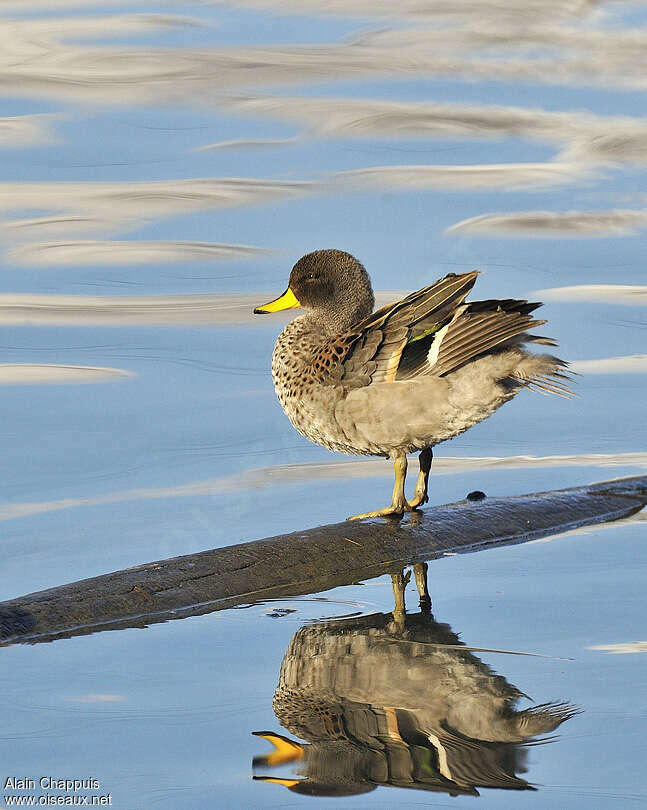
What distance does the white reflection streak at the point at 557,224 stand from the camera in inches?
397

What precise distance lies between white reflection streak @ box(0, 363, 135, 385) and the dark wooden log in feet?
9.15

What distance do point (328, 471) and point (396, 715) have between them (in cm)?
281

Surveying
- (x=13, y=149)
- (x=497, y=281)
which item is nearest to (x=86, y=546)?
(x=497, y=281)

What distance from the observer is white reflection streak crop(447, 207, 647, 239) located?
1009cm

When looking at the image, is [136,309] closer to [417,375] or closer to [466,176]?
[466,176]

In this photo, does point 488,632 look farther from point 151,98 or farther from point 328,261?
point 151,98

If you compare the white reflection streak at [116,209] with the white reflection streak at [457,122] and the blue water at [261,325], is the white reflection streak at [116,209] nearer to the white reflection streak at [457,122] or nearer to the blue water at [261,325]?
the blue water at [261,325]

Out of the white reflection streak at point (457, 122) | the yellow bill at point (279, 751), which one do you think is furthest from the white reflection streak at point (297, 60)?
the yellow bill at point (279, 751)

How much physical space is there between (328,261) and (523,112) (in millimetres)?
6611

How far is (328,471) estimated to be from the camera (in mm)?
6621

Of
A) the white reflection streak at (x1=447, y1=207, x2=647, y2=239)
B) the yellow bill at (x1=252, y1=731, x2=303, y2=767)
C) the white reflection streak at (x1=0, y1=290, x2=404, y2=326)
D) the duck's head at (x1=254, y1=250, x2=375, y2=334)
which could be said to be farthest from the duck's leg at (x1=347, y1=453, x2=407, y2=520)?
the white reflection streak at (x1=447, y1=207, x2=647, y2=239)

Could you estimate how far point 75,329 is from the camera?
28.1ft

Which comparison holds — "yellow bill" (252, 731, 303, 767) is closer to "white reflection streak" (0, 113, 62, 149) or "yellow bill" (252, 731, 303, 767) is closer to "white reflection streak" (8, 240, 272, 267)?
"white reflection streak" (8, 240, 272, 267)

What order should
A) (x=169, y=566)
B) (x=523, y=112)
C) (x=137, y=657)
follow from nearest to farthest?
(x=137, y=657), (x=169, y=566), (x=523, y=112)
